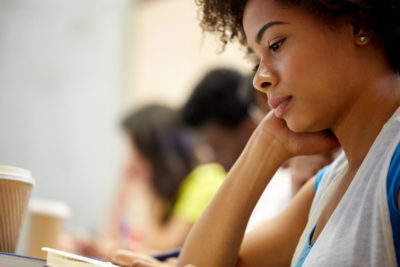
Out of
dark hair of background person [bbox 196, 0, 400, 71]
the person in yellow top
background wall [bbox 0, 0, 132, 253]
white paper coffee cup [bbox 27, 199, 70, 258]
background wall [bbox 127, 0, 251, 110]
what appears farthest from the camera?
background wall [bbox 127, 0, 251, 110]

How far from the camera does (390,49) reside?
36.4 inches

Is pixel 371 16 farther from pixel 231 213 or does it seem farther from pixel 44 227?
pixel 44 227

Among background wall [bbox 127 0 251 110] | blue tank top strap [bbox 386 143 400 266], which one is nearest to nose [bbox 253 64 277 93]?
blue tank top strap [bbox 386 143 400 266]

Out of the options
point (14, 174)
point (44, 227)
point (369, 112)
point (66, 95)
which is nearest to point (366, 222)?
point (369, 112)

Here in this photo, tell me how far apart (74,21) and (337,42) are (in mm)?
3216

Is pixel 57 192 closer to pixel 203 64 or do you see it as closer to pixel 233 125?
pixel 203 64

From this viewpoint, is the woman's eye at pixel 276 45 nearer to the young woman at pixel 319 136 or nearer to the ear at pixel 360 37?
the young woman at pixel 319 136

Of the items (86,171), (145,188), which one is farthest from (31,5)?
(145,188)

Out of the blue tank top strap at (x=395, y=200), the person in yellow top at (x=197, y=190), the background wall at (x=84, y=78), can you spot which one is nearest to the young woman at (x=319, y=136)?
the blue tank top strap at (x=395, y=200)

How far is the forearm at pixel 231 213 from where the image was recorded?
3.48 ft

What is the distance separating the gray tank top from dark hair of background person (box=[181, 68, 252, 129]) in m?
1.53

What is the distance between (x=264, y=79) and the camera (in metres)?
0.94

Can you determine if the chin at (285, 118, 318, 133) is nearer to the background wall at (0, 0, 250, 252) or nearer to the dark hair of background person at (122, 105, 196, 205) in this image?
the dark hair of background person at (122, 105, 196, 205)

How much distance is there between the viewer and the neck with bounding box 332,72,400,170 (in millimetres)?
903
